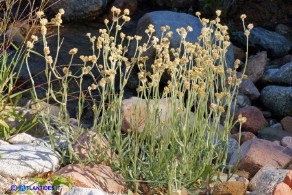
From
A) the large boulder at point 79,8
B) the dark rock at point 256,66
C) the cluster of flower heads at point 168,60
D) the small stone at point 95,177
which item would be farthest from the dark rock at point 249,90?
the small stone at point 95,177

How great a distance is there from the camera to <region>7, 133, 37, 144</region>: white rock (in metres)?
3.98

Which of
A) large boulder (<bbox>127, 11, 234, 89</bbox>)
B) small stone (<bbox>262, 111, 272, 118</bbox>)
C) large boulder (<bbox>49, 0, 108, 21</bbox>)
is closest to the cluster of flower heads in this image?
large boulder (<bbox>127, 11, 234, 89</bbox>)

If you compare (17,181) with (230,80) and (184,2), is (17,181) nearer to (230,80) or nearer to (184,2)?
→ (230,80)

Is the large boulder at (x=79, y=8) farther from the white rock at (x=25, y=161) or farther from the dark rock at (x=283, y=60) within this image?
the white rock at (x=25, y=161)

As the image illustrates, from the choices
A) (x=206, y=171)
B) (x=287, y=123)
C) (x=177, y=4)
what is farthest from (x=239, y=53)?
(x=206, y=171)

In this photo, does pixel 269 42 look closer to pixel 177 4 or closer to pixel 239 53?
pixel 239 53

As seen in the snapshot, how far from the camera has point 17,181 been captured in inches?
132

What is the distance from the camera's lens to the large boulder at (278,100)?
7.04 meters

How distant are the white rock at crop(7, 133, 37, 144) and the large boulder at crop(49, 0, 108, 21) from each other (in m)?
5.31

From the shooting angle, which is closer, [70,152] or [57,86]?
[70,152]

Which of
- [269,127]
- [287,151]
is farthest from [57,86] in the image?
[287,151]

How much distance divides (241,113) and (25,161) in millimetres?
3443

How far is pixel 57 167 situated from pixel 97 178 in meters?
0.25

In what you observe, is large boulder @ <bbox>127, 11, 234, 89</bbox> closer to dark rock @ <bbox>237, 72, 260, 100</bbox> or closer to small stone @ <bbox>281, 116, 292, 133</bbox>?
dark rock @ <bbox>237, 72, 260, 100</bbox>
